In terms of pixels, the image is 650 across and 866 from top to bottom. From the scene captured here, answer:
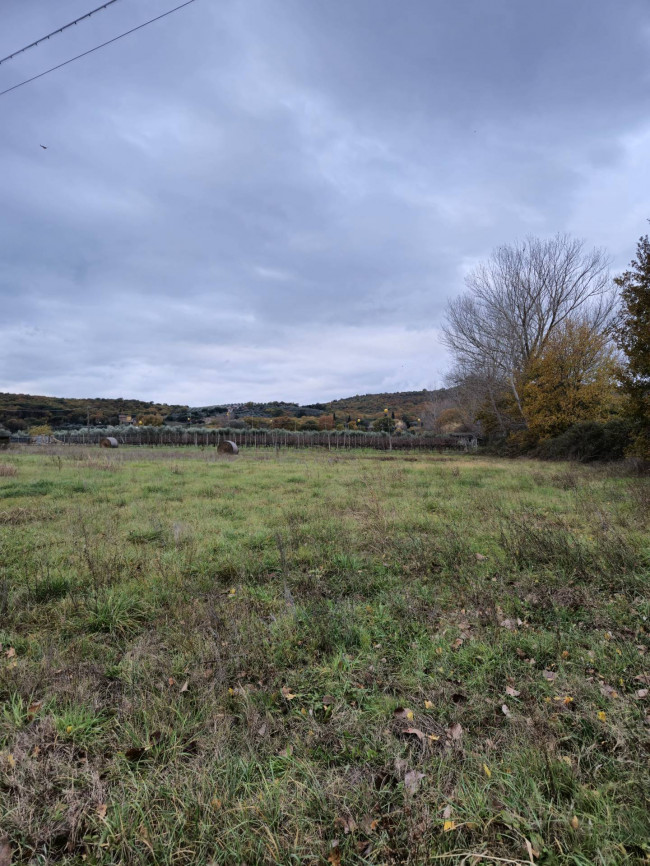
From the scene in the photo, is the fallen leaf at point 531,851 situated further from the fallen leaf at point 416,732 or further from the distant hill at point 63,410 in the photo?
the distant hill at point 63,410

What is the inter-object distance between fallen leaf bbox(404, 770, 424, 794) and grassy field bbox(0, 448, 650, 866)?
0.04ft

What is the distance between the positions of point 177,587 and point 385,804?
3.68m

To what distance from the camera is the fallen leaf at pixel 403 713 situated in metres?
2.88

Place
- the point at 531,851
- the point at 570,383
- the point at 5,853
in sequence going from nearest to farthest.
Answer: the point at 531,851 < the point at 5,853 < the point at 570,383

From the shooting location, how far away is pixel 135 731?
2.75m

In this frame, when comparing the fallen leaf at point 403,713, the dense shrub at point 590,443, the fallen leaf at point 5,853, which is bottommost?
the fallen leaf at point 5,853

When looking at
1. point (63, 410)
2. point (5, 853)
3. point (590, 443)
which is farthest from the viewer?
point (63, 410)

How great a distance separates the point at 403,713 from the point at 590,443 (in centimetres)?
2300

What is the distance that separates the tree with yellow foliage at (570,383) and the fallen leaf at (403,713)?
26119 mm

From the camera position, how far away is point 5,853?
1.99 meters

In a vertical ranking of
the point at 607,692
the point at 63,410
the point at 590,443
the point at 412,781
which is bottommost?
the point at 412,781

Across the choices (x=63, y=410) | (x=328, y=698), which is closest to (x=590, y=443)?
(x=328, y=698)

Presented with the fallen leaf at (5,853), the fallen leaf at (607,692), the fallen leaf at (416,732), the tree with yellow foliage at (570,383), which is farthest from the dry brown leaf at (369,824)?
the tree with yellow foliage at (570,383)

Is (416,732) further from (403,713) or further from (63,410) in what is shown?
(63,410)
